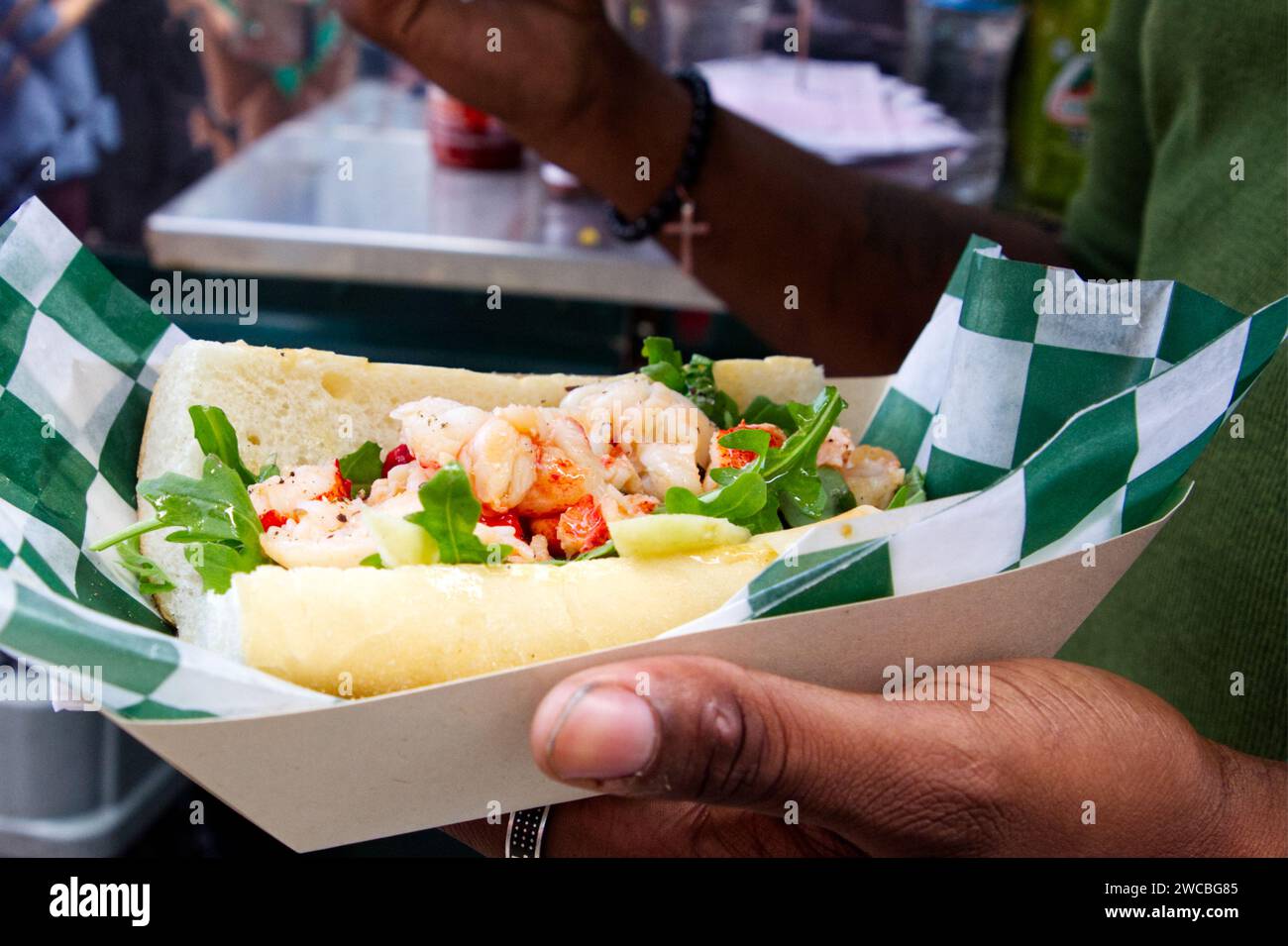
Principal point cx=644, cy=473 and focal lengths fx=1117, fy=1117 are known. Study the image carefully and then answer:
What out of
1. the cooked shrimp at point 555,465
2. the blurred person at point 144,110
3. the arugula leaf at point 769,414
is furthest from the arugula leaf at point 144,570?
the blurred person at point 144,110

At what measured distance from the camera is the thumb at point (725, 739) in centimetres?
130

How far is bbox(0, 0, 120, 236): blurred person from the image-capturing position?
209 inches

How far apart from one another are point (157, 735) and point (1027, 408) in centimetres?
139

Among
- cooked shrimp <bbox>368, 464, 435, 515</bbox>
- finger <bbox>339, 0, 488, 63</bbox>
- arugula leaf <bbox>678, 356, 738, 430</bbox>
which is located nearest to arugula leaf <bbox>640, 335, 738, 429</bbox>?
arugula leaf <bbox>678, 356, 738, 430</bbox>

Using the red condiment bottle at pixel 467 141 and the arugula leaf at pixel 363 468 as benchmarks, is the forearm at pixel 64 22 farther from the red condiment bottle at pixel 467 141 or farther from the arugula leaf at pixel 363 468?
the arugula leaf at pixel 363 468

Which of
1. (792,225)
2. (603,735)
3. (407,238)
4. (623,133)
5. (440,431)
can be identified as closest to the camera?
(603,735)

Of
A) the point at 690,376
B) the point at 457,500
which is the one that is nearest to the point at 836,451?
the point at 690,376

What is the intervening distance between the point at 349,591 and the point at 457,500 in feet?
0.64

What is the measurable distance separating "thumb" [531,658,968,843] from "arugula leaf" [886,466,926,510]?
0.52m

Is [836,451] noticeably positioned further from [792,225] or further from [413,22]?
[413,22]

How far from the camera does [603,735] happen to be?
129cm
